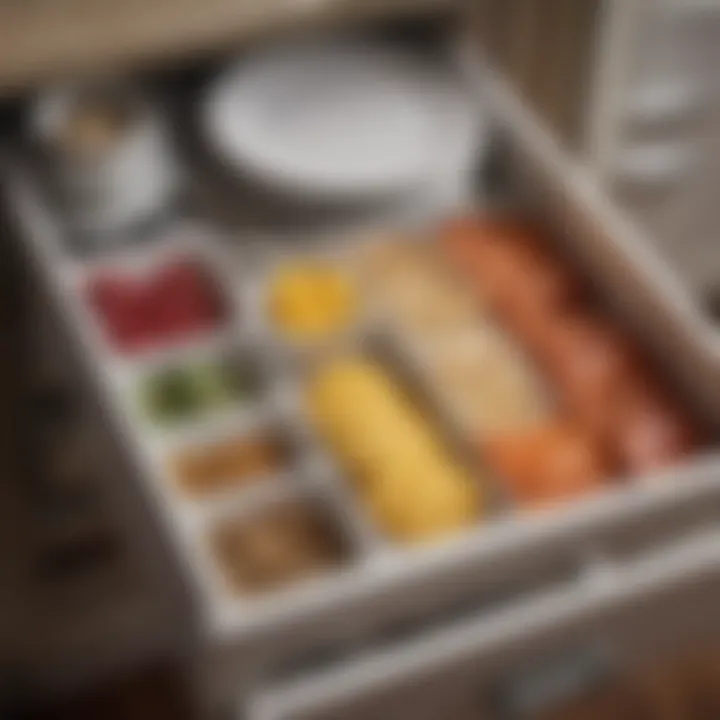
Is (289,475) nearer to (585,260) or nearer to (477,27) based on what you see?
(585,260)

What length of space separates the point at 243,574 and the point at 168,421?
0.47 ft

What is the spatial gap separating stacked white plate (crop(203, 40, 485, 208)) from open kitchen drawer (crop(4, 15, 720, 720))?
100 millimetres

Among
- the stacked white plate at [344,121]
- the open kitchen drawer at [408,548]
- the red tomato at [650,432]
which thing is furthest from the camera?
the stacked white plate at [344,121]

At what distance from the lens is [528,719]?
1.11 m

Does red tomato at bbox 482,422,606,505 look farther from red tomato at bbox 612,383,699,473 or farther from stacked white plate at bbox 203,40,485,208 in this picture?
stacked white plate at bbox 203,40,485,208

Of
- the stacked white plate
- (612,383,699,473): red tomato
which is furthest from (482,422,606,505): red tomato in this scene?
the stacked white plate

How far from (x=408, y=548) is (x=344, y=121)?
1.50ft

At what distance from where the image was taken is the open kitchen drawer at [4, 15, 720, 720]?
0.94m

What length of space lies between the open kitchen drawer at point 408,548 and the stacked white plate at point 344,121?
100 millimetres

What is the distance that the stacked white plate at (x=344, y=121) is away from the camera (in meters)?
1.25

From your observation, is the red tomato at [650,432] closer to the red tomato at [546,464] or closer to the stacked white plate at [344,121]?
the red tomato at [546,464]

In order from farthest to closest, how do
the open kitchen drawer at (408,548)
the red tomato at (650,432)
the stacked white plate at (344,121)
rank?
1. the stacked white plate at (344,121)
2. the red tomato at (650,432)
3. the open kitchen drawer at (408,548)

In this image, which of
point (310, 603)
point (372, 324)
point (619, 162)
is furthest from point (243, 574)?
point (619, 162)

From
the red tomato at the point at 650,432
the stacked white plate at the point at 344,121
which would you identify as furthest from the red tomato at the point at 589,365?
the stacked white plate at the point at 344,121
